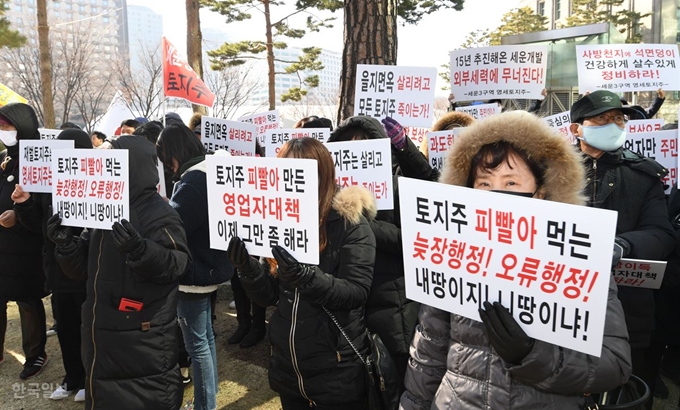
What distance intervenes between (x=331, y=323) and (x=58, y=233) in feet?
6.37

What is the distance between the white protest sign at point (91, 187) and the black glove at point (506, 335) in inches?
90.4

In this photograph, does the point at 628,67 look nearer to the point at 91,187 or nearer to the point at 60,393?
the point at 91,187

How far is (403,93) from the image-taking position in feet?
18.7

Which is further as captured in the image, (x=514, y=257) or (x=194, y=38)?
(x=194, y=38)

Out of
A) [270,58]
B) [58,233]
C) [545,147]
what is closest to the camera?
[545,147]

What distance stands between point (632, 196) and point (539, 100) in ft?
12.6

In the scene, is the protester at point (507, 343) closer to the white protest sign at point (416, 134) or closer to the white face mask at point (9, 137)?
the white face mask at point (9, 137)

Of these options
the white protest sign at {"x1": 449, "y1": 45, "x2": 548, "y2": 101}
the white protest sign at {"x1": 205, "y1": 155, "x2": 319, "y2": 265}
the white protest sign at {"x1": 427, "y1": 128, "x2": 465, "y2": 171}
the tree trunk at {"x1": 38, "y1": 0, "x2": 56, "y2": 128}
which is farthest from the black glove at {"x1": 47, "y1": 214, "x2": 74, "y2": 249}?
the tree trunk at {"x1": 38, "y1": 0, "x2": 56, "y2": 128}

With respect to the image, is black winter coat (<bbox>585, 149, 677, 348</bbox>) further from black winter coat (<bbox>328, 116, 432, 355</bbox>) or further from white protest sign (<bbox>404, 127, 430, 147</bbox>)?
white protest sign (<bbox>404, 127, 430, 147</bbox>)

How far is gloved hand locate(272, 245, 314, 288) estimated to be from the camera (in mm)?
2510

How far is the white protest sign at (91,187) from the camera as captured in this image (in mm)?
3191

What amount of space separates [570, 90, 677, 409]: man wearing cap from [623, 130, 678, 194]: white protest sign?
4.23 feet

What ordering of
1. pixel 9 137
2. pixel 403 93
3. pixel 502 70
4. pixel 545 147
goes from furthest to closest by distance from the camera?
pixel 502 70 < pixel 403 93 < pixel 9 137 < pixel 545 147

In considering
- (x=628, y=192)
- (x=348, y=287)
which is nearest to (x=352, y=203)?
(x=348, y=287)
